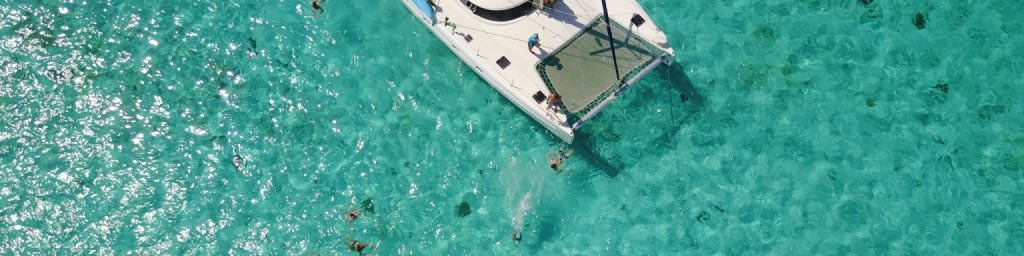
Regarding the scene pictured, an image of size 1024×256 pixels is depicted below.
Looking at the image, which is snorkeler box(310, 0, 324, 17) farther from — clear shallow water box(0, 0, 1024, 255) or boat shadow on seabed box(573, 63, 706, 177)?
boat shadow on seabed box(573, 63, 706, 177)

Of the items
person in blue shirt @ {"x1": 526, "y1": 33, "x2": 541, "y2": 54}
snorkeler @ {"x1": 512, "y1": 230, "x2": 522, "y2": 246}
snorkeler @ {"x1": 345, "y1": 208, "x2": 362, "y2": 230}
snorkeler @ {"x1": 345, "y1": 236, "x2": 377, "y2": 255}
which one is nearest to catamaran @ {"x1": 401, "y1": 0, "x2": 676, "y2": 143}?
person in blue shirt @ {"x1": 526, "y1": 33, "x2": 541, "y2": 54}

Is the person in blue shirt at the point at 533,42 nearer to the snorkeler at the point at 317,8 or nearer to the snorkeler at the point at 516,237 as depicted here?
the snorkeler at the point at 516,237

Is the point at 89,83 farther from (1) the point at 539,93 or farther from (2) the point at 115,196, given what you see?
(1) the point at 539,93

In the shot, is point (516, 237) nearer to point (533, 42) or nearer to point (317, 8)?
point (533, 42)

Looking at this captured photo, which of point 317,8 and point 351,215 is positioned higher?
point 317,8

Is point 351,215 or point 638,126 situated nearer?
point 351,215

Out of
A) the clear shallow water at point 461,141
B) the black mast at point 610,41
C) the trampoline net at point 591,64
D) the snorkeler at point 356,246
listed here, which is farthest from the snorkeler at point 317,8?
the black mast at point 610,41

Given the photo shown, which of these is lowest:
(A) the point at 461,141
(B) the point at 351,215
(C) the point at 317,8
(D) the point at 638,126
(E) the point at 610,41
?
(B) the point at 351,215

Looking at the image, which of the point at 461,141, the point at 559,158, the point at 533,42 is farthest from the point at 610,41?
the point at 461,141
